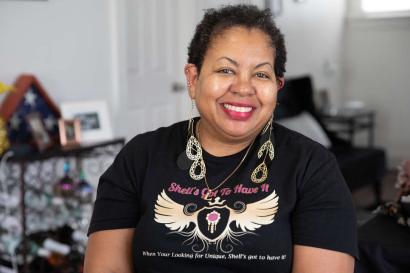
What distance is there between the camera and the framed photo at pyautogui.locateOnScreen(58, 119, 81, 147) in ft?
9.53

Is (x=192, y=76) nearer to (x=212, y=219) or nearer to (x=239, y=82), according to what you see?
(x=239, y=82)

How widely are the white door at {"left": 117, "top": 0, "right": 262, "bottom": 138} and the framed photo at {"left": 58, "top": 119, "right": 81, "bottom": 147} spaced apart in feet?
2.15

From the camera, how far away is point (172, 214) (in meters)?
1.42

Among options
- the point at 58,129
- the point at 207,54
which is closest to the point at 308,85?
the point at 58,129

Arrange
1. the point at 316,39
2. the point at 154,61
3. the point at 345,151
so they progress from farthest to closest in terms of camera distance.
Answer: the point at 316,39, the point at 345,151, the point at 154,61

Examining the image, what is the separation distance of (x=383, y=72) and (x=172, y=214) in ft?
16.4

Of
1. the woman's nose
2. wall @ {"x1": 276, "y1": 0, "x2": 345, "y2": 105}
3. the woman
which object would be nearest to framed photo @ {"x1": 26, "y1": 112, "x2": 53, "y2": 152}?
the woman

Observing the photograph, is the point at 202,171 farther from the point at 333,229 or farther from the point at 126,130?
the point at 126,130

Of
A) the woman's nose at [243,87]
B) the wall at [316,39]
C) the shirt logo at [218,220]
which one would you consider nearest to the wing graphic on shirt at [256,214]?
the shirt logo at [218,220]

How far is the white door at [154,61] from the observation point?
12.3 ft

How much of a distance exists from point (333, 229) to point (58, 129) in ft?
6.32

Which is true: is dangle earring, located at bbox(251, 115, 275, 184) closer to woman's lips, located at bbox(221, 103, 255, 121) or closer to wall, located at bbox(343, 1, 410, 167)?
woman's lips, located at bbox(221, 103, 255, 121)

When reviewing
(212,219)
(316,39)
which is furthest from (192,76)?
(316,39)

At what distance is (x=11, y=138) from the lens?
284 centimetres
